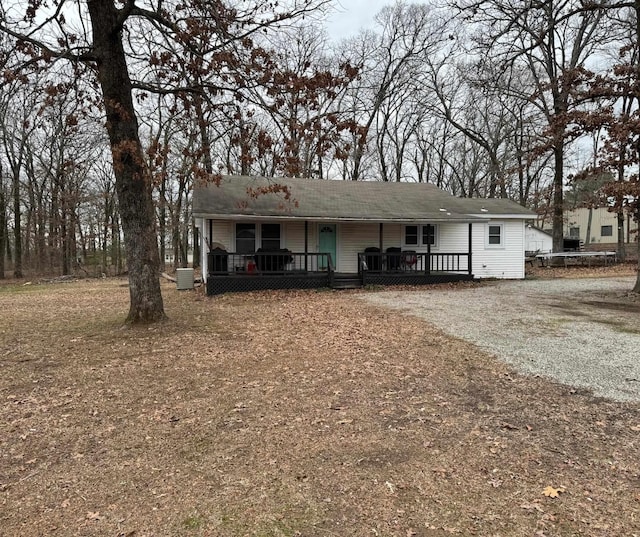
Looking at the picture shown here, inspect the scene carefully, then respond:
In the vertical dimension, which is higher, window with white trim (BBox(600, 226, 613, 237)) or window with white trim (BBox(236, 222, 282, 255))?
window with white trim (BBox(600, 226, 613, 237))

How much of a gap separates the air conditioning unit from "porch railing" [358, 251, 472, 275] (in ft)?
20.9

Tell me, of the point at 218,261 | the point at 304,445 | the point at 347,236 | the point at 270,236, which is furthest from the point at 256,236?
the point at 304,445

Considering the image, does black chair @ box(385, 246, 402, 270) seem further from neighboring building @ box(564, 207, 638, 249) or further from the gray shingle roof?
neighboring building @ box(564, 207, 638, 249)

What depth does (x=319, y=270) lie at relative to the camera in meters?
15.2

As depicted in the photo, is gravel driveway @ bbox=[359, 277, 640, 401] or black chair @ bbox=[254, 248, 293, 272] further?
black chair @ bbox=[254, 248, 293, 272]

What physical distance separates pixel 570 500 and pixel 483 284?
1404 cm

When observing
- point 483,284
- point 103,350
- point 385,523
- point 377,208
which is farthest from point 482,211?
point 385,523

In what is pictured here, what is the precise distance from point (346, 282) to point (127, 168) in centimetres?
899

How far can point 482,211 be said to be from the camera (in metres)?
17.9

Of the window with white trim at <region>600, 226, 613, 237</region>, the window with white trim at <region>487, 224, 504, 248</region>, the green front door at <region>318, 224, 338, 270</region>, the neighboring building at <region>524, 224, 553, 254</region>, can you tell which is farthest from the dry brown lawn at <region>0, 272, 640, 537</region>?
the window with white trim at <region>600, 226, 613, 237</region>

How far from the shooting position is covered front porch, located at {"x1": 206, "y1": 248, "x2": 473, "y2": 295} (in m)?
13.5

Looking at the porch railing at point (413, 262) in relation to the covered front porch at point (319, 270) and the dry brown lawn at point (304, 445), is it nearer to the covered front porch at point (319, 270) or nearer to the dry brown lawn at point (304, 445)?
the covered front porch at point (319, 270)

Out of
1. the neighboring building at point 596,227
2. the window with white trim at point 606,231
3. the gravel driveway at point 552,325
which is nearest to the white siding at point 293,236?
the gravel driveway at point 552,325

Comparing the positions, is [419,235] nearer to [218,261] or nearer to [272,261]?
[272,261]
